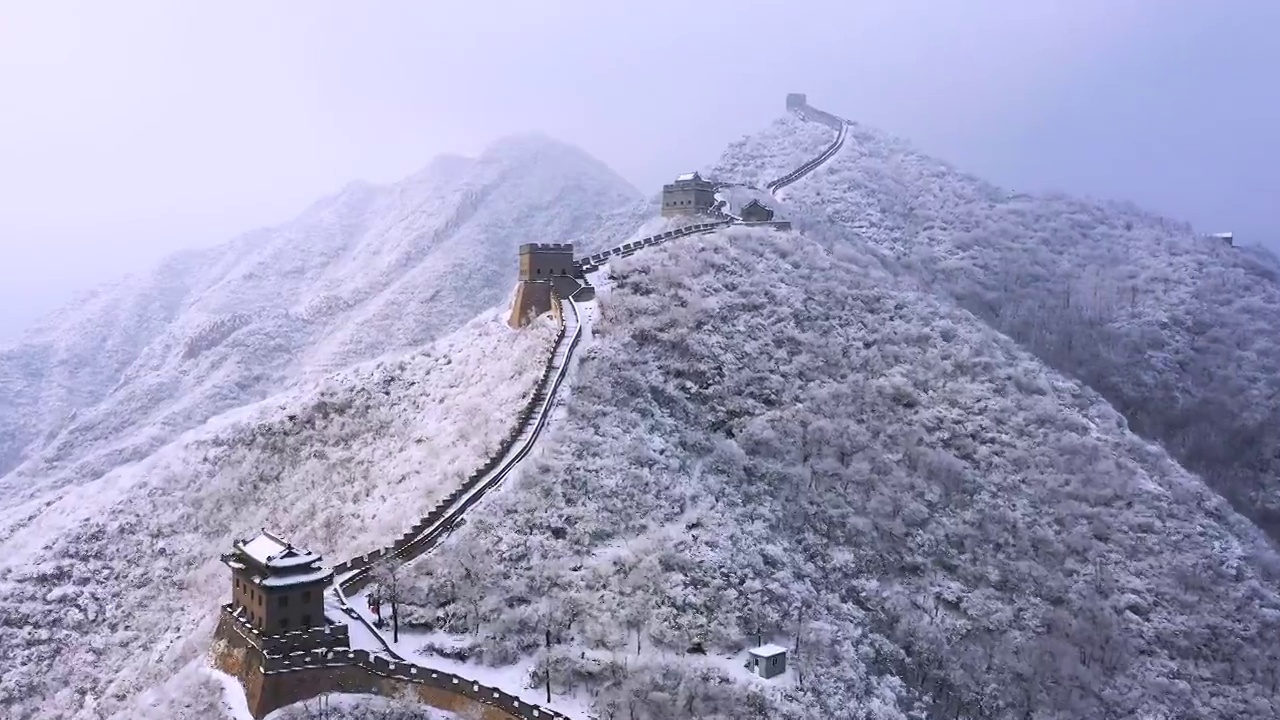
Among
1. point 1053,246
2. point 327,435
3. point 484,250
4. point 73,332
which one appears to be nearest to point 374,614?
point 327,435

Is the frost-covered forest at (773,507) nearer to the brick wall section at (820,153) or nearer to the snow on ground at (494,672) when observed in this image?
the snow on ground at (494,672)

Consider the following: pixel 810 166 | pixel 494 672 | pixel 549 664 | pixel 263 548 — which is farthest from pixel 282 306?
pixel 549 664

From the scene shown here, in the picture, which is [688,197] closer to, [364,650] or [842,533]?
[842,533]

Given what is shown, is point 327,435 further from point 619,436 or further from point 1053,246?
point 1053,246

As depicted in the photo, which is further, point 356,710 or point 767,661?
point 767,661

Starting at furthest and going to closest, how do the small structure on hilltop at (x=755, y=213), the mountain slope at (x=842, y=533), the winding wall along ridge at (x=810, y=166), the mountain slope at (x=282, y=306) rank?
the mountain slope at (x=282, y=306)
the winding wall along ridge at (x=810, y=166)
the small structure on hilltop at (x=755, y=213)
the mountain slope at (x=842, y=533)

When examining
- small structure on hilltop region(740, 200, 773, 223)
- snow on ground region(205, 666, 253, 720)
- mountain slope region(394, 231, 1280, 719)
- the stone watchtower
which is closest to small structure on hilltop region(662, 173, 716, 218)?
small structure on hilltop region(740, 200, 773, 223)

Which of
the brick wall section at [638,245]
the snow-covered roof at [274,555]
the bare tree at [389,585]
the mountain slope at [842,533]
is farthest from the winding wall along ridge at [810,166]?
the snow-covered roof at [274,555]
